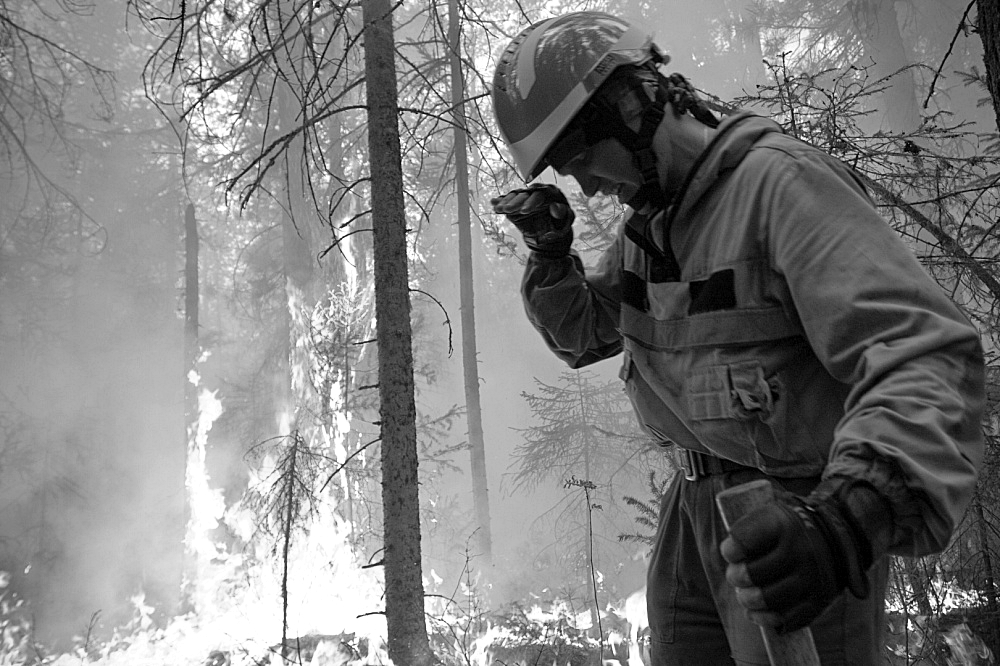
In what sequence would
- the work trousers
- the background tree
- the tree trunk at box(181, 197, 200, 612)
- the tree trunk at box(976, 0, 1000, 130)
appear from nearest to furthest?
1. the work trousers
2. the tree trunk at box(976, 0, 1000, 130)
3. the background tree
4. the tree trunk at box(181, 197, 200, 612)

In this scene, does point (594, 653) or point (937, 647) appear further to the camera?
point (594, 653)

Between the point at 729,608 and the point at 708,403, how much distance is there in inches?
20.4

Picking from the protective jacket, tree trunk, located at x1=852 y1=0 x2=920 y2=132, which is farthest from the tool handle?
tree trunk, located at x1=852 y1=0 x2=920 y2=132

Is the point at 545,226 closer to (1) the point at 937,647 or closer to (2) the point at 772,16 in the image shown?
(1) the point at 937,647

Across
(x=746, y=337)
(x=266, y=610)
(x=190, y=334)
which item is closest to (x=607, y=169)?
(x=746, y=337)

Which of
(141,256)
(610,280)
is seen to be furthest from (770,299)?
(141,256)

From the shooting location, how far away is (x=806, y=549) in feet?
3.82

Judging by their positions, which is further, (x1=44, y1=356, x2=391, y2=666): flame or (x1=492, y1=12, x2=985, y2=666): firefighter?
(x1=44, y1=356, x2=391, y2=666): flame

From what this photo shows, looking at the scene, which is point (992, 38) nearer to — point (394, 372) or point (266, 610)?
point (394, 372)

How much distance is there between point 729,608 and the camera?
5.66ft

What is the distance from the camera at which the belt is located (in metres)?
1.80

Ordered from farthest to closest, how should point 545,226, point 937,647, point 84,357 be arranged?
point 84,357, point 937,647, point 545,226

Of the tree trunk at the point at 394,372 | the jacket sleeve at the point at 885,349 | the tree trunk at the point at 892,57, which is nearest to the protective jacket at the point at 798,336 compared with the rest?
the jacket sleeve at the point at 885,349

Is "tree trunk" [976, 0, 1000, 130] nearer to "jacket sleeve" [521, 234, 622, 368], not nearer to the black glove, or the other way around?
"jacket sleeve" [521, 234, 622, 368]
